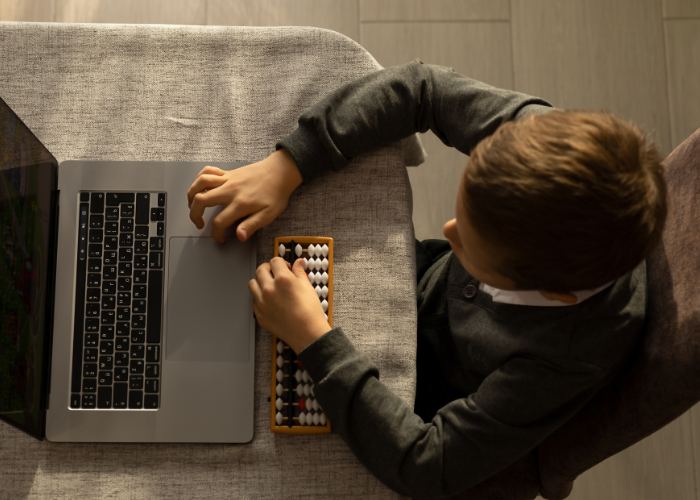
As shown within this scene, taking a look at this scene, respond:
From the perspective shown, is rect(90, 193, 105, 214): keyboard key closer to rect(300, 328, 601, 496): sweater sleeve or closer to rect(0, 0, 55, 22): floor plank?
rect(300, 328, 601, 496): sweater sleeve

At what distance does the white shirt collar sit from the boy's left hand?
0.21 meters

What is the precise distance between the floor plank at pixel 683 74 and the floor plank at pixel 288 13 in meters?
0.73

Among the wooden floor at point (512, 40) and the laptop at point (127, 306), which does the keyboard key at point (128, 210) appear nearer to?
the laptop at point (127, 306)

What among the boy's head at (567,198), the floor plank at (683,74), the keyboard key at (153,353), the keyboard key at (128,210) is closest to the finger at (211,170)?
the keyboard key at (128,210)

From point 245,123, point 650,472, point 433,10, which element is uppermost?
point 433,10

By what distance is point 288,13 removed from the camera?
5.61 ft

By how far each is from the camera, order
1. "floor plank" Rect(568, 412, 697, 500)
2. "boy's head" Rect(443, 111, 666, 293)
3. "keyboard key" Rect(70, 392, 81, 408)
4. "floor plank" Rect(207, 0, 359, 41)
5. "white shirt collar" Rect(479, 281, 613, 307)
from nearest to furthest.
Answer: "boy's head" Rect(443, 111, 666, 293) < "white shirt collar" Rect(479, 281, 613, 307) < "keyboard key" Rect(70, 392, 81, 408) < "floor plank" Rect(568, 412, 697, 500) < "floor plank" Rect(207, 0, 359, 41)

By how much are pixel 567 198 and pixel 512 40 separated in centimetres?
110

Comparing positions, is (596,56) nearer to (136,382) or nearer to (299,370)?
(299,370)

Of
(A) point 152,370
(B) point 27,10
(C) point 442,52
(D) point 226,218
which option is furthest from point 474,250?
(B) point 27,10

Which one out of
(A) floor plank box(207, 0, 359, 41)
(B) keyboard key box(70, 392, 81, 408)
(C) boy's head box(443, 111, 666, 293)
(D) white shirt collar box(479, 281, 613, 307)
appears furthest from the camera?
(A) floor plank box(207, 0, 359, 41)

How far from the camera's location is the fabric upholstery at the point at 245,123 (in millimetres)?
981

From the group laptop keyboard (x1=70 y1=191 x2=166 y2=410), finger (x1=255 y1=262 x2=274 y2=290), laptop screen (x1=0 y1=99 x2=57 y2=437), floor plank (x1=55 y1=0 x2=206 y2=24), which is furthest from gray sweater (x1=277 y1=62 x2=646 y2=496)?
floor plank (x1=55 y1=0 x2=206 y2=24)

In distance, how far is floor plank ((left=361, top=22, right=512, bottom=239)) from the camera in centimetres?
168
